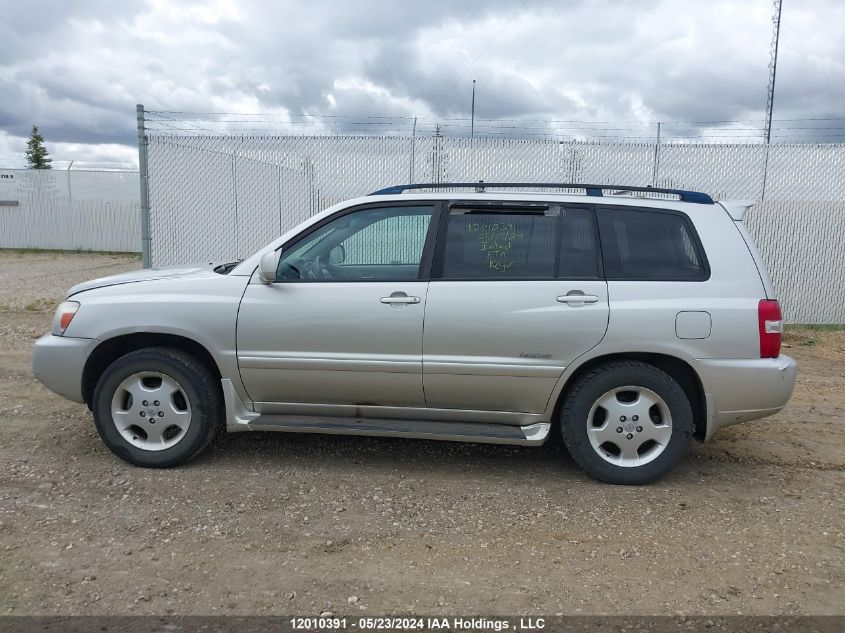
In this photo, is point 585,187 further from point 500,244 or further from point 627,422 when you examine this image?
point 627,422

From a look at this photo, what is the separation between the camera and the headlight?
4547 mm

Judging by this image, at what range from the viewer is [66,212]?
76.3 feet

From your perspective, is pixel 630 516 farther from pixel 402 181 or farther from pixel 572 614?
pixel 402 181

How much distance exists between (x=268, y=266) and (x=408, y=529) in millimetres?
1728

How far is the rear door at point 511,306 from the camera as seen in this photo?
4.22 meters

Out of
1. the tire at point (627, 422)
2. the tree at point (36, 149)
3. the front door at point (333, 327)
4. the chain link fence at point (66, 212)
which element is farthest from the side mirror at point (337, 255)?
the tree at point (36, 149)

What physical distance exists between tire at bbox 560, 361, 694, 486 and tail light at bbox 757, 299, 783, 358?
0.53 metres

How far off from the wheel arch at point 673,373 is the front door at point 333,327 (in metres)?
0.94

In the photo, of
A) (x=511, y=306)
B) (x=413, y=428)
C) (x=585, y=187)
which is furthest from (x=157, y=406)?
(x=585, y=187)

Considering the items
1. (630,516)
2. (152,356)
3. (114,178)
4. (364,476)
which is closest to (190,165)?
(152,356)

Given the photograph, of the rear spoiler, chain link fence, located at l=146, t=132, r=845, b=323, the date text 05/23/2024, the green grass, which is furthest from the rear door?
the green grass

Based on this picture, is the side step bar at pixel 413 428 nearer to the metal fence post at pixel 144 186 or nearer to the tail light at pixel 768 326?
the tail light at pixel 768 326

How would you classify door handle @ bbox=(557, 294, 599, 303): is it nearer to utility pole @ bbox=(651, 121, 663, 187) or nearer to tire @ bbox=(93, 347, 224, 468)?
tire @ bbox=(93, 347, 224, 468)

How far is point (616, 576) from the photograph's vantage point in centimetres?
335
